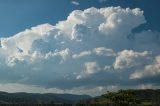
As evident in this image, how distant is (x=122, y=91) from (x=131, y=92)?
5252mm

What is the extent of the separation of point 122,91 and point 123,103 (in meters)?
6.52

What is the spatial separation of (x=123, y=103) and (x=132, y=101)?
5.48 metres

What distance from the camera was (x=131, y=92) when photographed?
144500mm

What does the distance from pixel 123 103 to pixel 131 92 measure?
9.84m

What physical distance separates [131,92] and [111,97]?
1139 cm

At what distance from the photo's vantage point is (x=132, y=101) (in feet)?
459

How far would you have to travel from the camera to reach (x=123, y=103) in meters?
136

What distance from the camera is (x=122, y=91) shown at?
14138 cm

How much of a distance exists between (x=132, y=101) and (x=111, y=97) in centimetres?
925

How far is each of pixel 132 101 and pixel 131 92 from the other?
5.49 metres

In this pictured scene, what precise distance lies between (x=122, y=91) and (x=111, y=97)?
644 centimetres
